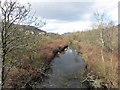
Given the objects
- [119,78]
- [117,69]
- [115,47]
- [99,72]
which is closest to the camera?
[119,78]

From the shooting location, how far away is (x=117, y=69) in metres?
14.7

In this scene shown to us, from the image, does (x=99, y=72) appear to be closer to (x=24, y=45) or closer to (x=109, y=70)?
(x=109, y=70)

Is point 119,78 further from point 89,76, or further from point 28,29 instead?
point 28,29

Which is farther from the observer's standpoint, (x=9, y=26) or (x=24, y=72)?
(x=24, y=72)

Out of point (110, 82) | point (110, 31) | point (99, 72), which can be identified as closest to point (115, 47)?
point (110, 31)

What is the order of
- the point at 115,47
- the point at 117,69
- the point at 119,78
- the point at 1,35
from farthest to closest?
the point at 115,47 < the point at 117,69 < the point at 119,78 < the point at 1,35

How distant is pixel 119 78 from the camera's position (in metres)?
13.6

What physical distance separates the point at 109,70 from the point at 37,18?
11007 mm

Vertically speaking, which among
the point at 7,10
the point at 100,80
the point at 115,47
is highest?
the point at 7,10

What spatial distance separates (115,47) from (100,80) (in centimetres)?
621

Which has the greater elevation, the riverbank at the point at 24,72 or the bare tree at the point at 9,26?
the bare tree at the point at 9,26

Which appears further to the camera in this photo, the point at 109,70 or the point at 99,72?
the point at 99,72

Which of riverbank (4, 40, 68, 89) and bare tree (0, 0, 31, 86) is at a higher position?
bare tree (0, 0, 31, 86)

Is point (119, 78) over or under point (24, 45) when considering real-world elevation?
under
